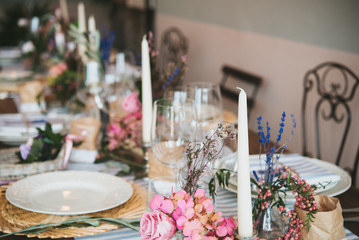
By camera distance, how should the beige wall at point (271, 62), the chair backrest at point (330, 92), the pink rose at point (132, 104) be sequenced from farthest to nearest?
the beige wall at point (271, 62) < the chair backrest at point (330, 92) < the pink rose at point (132, 104)

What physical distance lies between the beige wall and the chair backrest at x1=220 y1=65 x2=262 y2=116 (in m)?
0.06

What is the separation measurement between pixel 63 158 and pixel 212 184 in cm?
63

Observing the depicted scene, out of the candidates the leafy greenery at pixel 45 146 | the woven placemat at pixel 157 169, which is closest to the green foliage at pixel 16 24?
the leafy greenery at pixel 45 146

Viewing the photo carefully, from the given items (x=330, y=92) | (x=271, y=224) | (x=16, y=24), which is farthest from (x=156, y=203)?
(x=16, y=24)

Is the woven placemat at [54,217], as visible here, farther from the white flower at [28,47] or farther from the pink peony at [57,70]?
the white flower at [28,47]

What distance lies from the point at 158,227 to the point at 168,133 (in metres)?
0.44

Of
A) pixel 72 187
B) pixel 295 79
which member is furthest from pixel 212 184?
pixel 295 79

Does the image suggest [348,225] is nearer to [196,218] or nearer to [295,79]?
[196,218]

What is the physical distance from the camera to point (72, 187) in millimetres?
1222

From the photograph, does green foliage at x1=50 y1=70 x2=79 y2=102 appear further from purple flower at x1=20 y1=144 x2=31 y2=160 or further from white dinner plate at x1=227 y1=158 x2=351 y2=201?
white dinner plate at x1=227 y1=158 x2=351 y2=201

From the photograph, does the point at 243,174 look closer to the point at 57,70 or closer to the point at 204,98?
the point at 204,98

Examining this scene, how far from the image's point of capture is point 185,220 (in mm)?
746

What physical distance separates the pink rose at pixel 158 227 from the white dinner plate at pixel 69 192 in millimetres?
301

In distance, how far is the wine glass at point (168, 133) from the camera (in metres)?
1.14
